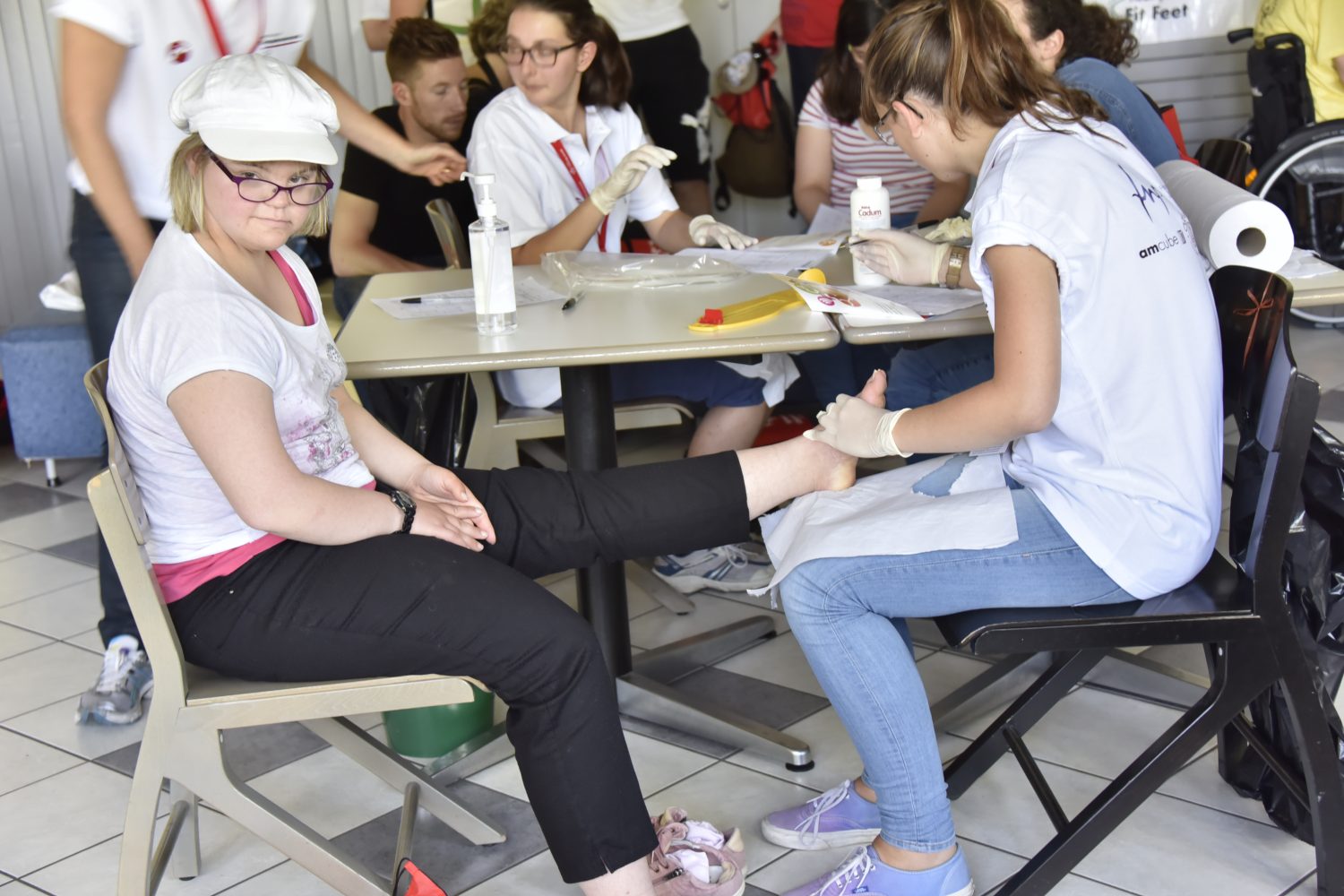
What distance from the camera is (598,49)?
2.89m

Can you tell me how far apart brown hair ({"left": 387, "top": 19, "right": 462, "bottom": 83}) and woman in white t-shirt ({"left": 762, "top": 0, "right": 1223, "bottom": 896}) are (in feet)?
6.49

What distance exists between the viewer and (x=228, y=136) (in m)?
1.63

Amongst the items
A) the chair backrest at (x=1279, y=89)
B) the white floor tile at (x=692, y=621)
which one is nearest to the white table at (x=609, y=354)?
the white floor tile at (x=692, y=621)

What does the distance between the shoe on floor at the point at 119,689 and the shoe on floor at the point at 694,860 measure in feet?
3.54

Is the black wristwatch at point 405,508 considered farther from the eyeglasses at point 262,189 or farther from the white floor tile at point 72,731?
the white floor tile at point 72,731

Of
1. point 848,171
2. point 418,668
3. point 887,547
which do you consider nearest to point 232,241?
point 418,668

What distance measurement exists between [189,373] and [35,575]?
1986 mm

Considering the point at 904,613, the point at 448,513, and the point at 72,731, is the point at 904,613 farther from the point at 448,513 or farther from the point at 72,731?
the point at 72,731

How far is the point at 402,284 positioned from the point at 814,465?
957 mm

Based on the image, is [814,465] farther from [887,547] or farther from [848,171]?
[848,171]

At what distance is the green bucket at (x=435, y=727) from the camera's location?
7.30ft

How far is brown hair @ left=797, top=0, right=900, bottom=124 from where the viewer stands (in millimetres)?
3031

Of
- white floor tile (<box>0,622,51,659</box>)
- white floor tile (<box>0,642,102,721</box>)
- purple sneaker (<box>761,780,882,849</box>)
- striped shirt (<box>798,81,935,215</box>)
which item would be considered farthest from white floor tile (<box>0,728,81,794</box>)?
striped shirt (<box>798,81,935,215</box>)

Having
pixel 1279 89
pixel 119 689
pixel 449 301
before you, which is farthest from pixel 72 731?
pixel 1279 89
